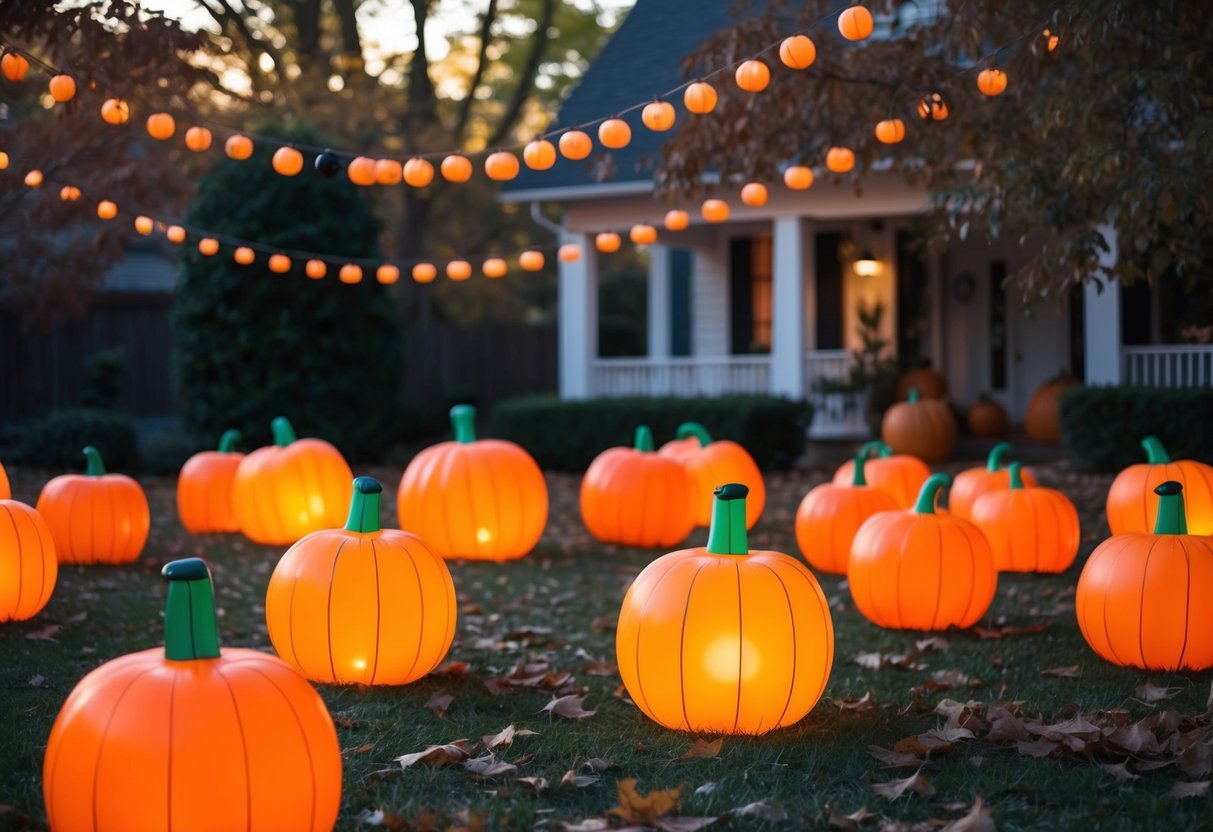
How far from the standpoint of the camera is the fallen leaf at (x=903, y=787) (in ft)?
11.8

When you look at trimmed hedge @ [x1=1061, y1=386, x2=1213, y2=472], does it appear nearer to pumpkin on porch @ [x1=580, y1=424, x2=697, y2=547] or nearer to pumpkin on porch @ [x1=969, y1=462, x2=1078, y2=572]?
pumpkin on porch @ [x1=969, y1=462, x2=1078, y2=572]

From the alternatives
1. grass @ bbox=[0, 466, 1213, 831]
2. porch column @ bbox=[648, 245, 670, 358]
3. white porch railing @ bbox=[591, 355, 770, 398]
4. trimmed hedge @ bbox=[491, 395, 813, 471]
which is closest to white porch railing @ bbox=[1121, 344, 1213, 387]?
trimmed hedge @ bbox=[491, 395, 813, 471]

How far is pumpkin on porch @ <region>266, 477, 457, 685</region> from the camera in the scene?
4781 mm

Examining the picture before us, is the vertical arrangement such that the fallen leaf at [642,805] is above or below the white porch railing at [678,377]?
below

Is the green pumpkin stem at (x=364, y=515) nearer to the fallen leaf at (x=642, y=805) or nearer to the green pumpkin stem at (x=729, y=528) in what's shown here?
the green pumpkin stem at (x=729, y=528)

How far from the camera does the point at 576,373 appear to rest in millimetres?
16281

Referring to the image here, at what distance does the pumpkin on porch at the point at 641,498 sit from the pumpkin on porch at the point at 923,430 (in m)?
5.76

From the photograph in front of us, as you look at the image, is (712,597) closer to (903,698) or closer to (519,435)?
→ (903,698)

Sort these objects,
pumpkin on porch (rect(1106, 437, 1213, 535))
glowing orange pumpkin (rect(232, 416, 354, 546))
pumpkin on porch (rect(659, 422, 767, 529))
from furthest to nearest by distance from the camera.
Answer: pumpkin on porch (rect(659, 422, 767, 529))
glowing orange pumpkin (rect(232, 416, 354, 546))
pumpkin on porch (rect(1106, 437, 1213, 535))

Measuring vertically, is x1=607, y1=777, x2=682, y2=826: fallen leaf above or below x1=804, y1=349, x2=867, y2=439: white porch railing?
below

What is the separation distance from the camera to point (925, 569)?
584cm

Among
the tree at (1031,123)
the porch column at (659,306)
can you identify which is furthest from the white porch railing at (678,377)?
the tree at (1031,123)

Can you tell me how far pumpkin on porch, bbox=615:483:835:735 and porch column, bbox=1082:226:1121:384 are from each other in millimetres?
10104

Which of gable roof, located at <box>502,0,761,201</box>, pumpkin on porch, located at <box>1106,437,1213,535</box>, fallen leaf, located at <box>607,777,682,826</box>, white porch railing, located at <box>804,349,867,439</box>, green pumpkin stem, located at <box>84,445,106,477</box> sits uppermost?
gable roof, located at <box>502,0,761,201</box>
